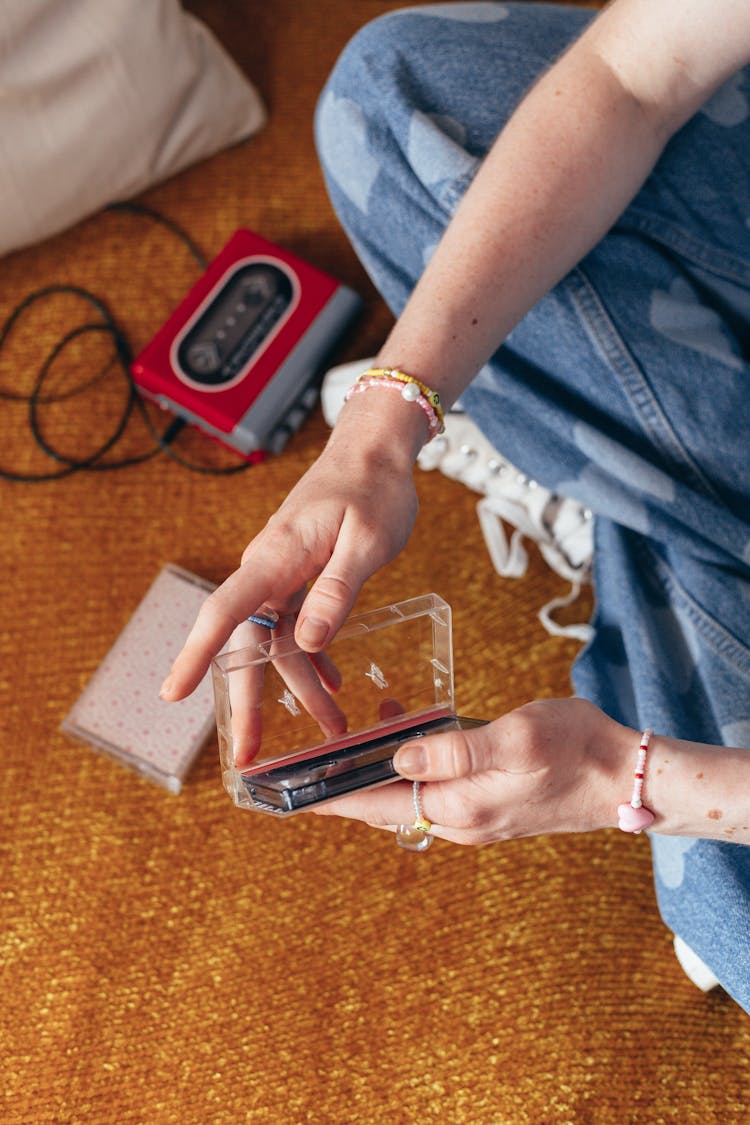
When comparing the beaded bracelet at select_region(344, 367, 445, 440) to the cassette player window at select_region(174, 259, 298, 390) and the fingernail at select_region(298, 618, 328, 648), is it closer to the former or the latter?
the fingernail at select_region(298, 618, 328, 648)

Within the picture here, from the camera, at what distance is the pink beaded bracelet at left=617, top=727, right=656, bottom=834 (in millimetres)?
624

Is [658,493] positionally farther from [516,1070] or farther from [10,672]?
[10,672]

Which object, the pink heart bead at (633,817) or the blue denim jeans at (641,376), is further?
the blue denim jeans at (641,376)

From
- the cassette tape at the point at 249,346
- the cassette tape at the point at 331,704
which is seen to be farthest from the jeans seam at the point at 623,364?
the cassette tape at the point at 249,346

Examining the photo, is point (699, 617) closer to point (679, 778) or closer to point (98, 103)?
point (679, 778)

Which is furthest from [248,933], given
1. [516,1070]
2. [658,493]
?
[658,493]

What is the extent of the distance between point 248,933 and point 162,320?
66 centimetres

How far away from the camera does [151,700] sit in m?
0.97

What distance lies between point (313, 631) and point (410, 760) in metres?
0.09

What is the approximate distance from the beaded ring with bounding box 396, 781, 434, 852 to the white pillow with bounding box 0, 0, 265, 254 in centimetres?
78

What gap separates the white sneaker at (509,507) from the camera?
3.10 ft

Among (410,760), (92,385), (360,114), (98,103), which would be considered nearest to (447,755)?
(410,760)

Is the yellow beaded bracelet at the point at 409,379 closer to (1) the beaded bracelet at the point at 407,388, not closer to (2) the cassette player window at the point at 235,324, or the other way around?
(1) the beaded bracelet at the point at 407,388

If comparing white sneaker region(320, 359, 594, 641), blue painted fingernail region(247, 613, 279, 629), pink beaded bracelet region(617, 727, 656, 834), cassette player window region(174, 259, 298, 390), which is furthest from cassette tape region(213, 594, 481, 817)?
cassette player window region(174, 259, 298, 390)
